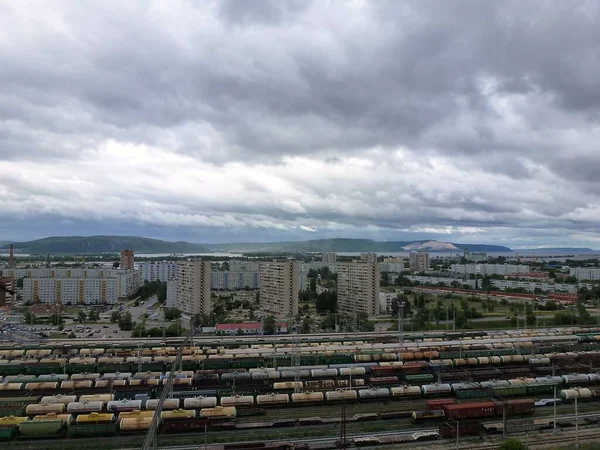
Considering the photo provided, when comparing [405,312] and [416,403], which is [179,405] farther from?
[405,312]

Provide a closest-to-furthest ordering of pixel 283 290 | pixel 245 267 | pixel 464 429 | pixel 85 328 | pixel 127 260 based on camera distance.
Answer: pixel 464 429
pixel 85 328
pixel 283 290
pixel 245 267
pixel 127 260

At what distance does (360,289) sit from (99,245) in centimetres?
12827

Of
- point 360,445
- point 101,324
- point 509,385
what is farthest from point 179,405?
point 101,324

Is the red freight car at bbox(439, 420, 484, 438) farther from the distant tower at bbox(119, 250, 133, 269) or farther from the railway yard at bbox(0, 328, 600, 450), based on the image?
the distant tower at bbox(119, 250, 133, 269)

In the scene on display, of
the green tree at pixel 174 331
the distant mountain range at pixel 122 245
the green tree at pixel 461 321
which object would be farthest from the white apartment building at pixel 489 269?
the green tree at pixel 174 331

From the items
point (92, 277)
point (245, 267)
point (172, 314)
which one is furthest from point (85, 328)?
point (245, 267)

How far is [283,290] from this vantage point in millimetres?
29625

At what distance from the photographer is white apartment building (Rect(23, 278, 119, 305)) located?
3772 centimetres

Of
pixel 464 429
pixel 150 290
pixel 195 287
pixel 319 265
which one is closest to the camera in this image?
pixel 464 429

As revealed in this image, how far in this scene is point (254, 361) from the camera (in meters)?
16.4

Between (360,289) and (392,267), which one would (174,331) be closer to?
(360,289)

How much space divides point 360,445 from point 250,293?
33647 millimetres

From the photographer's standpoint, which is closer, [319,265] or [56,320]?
[56,320]

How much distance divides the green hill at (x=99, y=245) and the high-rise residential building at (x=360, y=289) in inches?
4330
